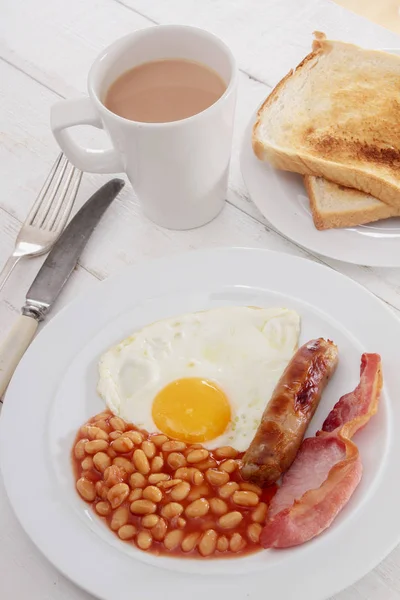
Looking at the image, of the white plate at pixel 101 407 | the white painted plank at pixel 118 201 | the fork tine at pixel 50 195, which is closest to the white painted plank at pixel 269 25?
the white painted plank at pixel 118 201

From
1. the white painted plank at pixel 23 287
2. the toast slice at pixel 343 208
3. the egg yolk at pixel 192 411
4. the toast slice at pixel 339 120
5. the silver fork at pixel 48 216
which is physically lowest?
the white painted plank at pixel 23 287

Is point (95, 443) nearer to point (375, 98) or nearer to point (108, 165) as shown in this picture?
point (108, 165)

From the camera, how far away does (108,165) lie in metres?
1.96

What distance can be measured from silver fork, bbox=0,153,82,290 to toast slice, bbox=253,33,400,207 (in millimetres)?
598

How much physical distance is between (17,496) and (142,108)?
1057 millimetres

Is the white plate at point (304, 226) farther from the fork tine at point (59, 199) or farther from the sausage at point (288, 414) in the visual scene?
the fork tine at point (59, 199)

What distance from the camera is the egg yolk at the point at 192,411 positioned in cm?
161

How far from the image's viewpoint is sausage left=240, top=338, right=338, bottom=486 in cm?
146

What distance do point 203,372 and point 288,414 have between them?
10.9 inches

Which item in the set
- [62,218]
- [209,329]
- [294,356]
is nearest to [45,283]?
[62,218]

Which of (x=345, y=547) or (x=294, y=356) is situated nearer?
(x=345, y=547)

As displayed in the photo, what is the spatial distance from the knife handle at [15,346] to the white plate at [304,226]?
2.43ft

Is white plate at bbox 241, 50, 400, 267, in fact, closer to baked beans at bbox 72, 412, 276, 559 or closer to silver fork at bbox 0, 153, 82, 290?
silver fork at bbox 0, 153, 82, 290

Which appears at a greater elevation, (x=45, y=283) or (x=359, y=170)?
(x=359, y=170)
